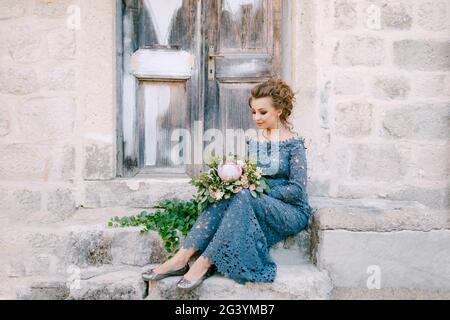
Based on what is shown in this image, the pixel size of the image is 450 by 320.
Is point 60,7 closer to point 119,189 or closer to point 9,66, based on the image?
point 9,66

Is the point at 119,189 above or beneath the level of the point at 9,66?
beneath

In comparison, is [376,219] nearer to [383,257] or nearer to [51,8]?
[383,257]

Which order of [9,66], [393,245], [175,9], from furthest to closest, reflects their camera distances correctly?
[175,9], [9,66], [393,245]

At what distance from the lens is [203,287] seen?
248 cm

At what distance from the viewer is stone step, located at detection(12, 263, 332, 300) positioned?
248 centimetres

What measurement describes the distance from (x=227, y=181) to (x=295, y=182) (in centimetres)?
45

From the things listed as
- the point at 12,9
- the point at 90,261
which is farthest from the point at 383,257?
the point at 12,9

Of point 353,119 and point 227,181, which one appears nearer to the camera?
point 227,181

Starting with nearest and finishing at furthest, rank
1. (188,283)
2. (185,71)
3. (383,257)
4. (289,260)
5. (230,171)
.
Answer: (188,283) < (230,171) < (383,257) < (289,260) < (185,71)

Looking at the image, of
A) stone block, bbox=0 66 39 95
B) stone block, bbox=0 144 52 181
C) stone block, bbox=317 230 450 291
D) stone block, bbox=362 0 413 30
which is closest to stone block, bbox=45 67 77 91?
stone block, bbox=0 66 39 95

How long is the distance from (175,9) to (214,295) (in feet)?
7.24

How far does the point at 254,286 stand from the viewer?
2.49 m

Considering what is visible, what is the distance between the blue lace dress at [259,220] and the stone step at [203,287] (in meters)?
0.07
